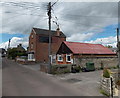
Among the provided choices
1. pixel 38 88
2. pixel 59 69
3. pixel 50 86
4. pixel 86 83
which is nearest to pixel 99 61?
pixel 59 69

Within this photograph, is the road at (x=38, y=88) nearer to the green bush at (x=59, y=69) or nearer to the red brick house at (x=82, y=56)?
the green bush at (x=59, y=69)

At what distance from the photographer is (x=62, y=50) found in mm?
23469

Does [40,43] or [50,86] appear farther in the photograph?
[40,43]

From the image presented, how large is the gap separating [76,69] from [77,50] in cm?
463

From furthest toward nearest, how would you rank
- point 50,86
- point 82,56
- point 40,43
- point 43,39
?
point 43,39
point 40,43
point 82,56
point 50,86

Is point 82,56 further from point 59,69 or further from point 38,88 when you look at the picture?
point 38,88

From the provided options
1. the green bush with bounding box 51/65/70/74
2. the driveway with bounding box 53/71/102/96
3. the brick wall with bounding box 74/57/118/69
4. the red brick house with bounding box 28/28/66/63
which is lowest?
the driveway with bounding box 53/71/102/96

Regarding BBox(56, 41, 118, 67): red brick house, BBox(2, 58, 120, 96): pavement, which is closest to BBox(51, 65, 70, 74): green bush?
BBox(56, 41, 118, 67): red brick house

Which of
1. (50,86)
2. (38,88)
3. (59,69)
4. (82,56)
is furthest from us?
(82,56)

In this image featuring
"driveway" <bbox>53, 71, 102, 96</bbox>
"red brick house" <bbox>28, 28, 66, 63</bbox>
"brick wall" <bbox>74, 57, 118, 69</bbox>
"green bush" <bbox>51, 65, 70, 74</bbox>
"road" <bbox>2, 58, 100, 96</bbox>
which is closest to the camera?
"road" <bbox>2, 58, 100, 96</bbox>

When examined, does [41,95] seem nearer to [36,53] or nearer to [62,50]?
[62,50]

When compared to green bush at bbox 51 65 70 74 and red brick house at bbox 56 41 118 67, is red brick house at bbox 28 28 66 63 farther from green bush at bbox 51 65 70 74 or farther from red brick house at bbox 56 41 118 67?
green bush at bbox 51 65 70 74

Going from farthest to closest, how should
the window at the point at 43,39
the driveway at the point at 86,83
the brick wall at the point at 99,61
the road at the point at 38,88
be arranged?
1. the window at the point at 43,39
2. the brick wall at the point at 99,61
3. the driveway at the point at 86,83
4. the road at the point at 38,88

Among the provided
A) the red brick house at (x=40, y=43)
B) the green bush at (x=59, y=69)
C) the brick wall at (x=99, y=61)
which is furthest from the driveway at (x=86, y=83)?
the red brick house at (x=40, y=43)
